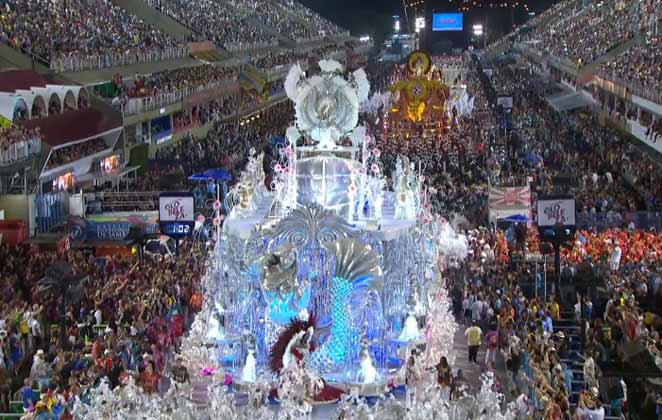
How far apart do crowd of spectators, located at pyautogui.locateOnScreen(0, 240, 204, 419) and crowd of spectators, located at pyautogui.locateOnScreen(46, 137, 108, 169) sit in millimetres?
8494

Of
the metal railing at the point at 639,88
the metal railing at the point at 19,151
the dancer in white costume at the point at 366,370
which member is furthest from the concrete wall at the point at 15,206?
the metal railing at the point at 639,88

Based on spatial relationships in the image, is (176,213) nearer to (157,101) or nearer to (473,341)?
(473,341)

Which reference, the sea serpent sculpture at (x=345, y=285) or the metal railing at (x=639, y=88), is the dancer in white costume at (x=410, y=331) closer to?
the sea serpent sculpture at (x=345, y=285)

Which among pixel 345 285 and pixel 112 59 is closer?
pixel 345 285

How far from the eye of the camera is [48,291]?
23.6 meters

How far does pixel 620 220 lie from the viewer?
3044 cm

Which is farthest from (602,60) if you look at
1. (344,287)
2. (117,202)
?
(344,287)

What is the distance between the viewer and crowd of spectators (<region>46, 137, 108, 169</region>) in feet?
118

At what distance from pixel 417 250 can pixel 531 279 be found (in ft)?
18.6

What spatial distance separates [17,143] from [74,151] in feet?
19.9

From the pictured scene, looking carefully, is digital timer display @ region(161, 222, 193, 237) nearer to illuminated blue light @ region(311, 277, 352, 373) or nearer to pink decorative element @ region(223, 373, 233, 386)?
pink decorative element @ region(223, 373, 233, 386)

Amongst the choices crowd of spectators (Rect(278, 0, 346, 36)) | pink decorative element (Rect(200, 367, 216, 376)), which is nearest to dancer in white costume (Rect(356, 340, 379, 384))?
pink decorative element (Rect(200, 367, 216, 376))

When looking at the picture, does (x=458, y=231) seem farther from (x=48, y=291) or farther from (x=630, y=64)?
(x=630, y=64)

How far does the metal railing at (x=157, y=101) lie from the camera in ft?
145
